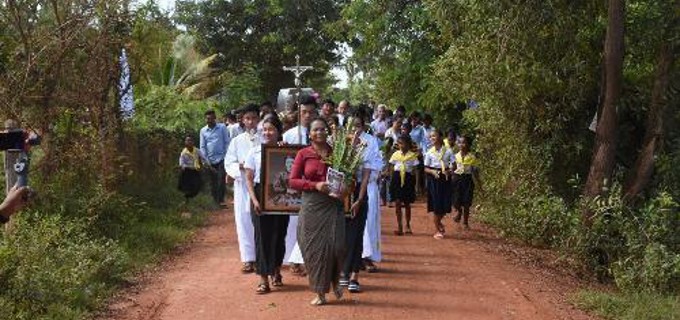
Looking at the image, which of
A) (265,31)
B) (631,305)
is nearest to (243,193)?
(631,305)

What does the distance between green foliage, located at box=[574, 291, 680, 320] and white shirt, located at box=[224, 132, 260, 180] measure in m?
3.69

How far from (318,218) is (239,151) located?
1980mm

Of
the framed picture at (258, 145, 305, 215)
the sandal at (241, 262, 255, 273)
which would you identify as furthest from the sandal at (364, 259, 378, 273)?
the framed picture at (258, 145, 305, 215)

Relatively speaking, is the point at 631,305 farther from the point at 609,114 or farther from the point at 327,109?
the point at 327,109

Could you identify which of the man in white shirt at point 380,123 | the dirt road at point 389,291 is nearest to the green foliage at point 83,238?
the dirt road at point 389,291

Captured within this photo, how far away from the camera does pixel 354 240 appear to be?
8352mm

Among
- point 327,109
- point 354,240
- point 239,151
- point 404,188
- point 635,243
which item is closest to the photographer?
point 354,240

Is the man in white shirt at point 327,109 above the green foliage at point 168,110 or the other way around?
the other way around

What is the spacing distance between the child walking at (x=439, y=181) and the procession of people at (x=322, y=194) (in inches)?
0.6

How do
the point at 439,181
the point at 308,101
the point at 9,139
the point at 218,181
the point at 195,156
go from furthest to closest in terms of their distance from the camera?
the point at 218,181 < the point at 195,156 < the point at 439,181 < the point at 308,101 < the point at 9,139

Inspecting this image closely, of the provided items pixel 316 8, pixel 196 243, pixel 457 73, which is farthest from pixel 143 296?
pixel 316 8

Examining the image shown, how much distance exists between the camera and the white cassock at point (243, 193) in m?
9.10

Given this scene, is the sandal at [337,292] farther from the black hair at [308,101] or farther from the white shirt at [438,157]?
the white shirt at [438,157]

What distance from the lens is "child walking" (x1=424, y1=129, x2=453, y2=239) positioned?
12508 millimetres
